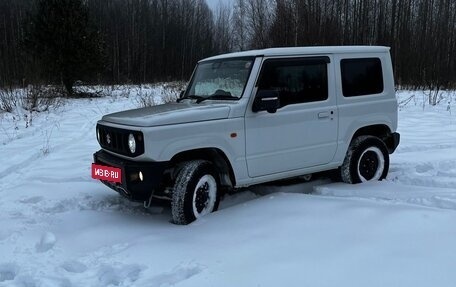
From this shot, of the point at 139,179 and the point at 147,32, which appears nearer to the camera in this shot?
the point at 139,179

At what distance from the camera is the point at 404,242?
366 cm

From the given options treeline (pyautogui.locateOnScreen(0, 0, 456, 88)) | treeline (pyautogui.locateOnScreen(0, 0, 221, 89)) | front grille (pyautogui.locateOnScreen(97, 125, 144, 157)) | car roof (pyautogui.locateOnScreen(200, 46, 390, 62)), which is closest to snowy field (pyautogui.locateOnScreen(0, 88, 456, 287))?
front grille (pyautogui.locateOnScreen(97, 125, 144, 157))


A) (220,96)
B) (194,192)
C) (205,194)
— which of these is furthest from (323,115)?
(194,192)

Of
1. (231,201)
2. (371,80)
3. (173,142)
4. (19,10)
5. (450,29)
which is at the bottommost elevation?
(231,201)

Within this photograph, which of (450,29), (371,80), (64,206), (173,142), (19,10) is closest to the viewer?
(173,142)

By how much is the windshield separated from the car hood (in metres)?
0.34

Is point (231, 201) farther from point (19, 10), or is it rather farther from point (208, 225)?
point (19, 10)

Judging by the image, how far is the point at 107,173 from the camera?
4566 millimetres

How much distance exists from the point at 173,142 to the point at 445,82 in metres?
24.3

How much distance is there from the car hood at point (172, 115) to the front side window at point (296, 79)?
640 millimetres

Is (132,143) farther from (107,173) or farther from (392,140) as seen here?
(392,140)

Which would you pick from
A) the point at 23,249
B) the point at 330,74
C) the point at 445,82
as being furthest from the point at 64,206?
the point at 445,82

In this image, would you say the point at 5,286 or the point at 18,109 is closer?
the point at 5,286

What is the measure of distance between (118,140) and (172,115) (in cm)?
67
